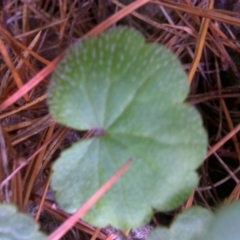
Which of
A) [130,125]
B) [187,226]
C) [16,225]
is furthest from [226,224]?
[16,225]

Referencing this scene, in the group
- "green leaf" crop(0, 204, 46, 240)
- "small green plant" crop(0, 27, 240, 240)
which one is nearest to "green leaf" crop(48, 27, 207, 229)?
"small green plant" crop(0, 27, 240, 240)

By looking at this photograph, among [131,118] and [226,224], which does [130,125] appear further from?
[226,224]

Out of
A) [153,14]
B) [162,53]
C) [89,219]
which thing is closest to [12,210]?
[89,219]

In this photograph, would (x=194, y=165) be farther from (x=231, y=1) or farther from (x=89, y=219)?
(x=231, y=1)

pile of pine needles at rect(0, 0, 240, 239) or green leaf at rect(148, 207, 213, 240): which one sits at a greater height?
pile of pine needles at rect(0, 0, 240, 239)

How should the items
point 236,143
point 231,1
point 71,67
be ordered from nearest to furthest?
point 71,67 → point 236,143 → point 231,1

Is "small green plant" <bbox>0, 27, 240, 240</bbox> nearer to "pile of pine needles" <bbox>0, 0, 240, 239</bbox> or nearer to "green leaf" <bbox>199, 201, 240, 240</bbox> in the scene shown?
"green leaf" <bbox>199, 201, 240, 240</bbox>
